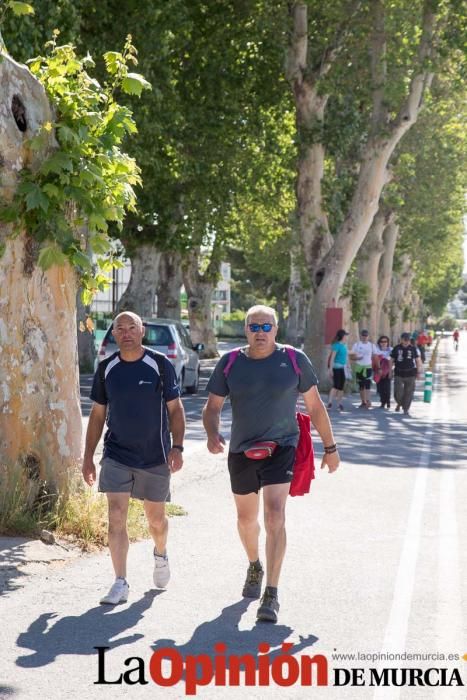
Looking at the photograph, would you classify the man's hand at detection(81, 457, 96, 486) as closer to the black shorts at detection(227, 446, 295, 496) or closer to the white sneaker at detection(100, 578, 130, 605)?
the white sneaker at detection(100, 578, 130, 605)

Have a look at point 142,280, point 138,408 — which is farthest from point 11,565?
point 142,280

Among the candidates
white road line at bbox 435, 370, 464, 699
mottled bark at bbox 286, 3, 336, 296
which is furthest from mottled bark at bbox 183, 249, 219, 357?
white road line at bbox 435, 370, 464, 699

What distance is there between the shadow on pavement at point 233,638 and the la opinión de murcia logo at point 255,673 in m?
0.10

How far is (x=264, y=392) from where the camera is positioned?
7160 millimetres

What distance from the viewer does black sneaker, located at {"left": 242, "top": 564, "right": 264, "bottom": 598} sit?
748cm

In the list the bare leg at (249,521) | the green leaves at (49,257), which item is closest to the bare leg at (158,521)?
the bare leg at (249,521)

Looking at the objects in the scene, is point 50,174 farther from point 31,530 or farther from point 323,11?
point 323,11

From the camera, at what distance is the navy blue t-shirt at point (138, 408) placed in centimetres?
729

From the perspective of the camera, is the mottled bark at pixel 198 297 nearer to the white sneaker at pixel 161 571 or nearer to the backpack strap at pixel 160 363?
the white sneaker at pixel 161 571

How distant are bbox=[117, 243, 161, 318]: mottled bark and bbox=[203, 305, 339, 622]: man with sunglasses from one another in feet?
91.7

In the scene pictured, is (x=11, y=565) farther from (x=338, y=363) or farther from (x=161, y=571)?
(x=338, y=363)

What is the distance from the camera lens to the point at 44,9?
21812 millimetres

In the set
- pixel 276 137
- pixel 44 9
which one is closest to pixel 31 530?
pixel 44 9

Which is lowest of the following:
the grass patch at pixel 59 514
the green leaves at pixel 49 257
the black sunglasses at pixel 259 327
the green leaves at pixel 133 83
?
the grass patch at pixel 59 514
